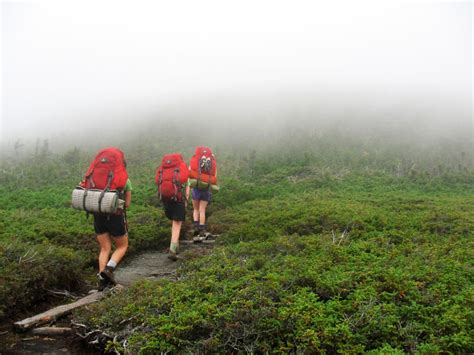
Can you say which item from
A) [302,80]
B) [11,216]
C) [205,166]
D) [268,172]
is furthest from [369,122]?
[11,216]

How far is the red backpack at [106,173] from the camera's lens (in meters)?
6.81

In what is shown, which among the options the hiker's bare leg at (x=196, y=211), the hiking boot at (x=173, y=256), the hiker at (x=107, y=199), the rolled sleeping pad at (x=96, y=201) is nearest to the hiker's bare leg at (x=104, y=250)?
the hiker at (x=107, y=199)

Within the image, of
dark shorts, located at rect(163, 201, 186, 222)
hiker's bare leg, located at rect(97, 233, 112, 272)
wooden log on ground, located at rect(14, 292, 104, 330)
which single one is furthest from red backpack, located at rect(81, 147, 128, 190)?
dark shorts, located at rect(163, 201, 186, 222)

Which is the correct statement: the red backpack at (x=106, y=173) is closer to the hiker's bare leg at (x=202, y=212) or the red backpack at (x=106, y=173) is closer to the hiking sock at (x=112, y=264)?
the hiking sock at (x=112, y=264)

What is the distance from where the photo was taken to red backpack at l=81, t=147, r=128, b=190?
6.81 meters

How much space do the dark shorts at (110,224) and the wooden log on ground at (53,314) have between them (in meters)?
1.15

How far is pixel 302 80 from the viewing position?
52.3 metres

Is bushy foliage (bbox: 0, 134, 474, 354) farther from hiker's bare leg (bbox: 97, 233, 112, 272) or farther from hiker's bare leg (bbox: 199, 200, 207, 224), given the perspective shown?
hiker's bare leg (bbox: 199, 200, 207, 224)

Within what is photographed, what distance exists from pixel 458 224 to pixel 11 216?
10.3 metres

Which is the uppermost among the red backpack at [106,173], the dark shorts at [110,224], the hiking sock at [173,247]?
the red backpack at [106,173]

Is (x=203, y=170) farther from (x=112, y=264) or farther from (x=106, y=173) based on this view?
(x=112, y=264)

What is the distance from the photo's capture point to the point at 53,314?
5637mm

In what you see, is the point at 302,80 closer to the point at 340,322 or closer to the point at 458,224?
the point at 458,224

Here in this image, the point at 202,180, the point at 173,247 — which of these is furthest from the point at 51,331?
the point at 202,180
